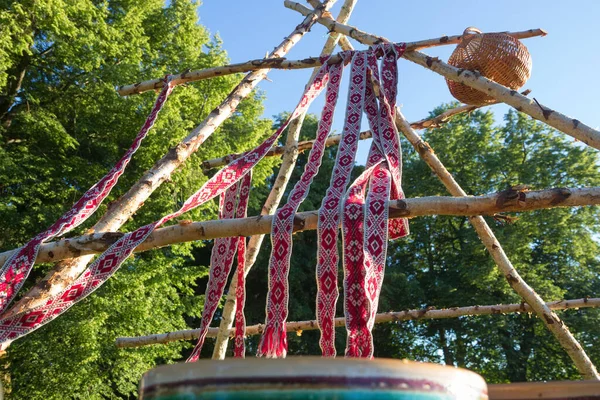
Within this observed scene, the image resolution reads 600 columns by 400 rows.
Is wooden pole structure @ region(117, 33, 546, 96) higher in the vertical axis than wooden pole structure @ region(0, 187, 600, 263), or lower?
higher

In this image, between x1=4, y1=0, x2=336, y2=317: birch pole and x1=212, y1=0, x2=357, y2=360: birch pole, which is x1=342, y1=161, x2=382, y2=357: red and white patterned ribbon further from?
x1=212, y1=0, x2=357, y2=360: birch pole

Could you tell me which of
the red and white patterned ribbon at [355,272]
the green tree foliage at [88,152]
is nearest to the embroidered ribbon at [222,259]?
the red and white patterned ribbon at [355,272]

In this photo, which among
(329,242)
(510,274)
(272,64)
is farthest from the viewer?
(510,274)

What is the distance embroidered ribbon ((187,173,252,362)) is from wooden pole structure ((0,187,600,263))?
0.48m

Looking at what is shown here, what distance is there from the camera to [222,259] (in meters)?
3.51

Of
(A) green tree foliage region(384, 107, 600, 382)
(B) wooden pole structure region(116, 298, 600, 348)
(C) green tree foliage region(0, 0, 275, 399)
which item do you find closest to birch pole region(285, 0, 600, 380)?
(B) wooden pole structure region(116, 298, 600, 348)

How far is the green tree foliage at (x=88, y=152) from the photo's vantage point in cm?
1230

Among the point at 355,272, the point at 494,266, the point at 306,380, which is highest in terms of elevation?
the point at 494,266

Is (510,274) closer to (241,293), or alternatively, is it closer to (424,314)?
(424,314)

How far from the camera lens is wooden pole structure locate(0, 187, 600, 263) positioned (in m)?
2.17

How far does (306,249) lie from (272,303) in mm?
19360

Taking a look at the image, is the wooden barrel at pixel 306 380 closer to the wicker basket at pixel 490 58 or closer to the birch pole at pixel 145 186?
the birch pole at pixel 145 186

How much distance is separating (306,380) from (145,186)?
9.35ft

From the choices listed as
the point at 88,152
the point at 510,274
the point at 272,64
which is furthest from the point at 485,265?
the point at 272,64
